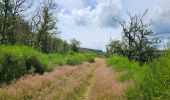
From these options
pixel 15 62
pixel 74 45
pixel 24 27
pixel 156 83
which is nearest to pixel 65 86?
pixel 15 62

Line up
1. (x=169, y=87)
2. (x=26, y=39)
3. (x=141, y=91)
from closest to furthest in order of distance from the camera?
(x=169, y=87) < (x=141, y=91) < (x=26, y=39)

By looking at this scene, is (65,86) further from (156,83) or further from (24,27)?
(24,27)

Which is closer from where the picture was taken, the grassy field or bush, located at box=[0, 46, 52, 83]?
the grassy field

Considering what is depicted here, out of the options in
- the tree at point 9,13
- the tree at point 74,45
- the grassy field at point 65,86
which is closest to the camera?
the grassy field at point 65,86

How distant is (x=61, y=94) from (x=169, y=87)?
24.8 feet

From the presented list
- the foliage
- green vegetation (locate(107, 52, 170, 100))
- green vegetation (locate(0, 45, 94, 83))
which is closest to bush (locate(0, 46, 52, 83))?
green vegetation (locate(0, 45, 94, 83))

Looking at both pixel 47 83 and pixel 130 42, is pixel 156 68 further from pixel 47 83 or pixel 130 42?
pixel 130 42

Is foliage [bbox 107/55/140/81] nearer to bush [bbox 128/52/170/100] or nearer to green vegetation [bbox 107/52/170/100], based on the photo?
green vegetation [bbox 107/52/170/100]

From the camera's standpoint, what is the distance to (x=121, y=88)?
1697 centimetres

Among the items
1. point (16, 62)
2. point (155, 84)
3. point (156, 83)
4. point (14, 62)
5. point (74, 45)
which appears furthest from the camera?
point (74, 45)

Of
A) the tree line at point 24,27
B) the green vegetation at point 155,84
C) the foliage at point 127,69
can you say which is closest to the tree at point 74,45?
the tree line at point 24,27

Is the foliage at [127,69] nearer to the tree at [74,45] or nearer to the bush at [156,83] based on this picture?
the bush at [156,83]

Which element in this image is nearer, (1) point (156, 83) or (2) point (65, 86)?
(1) point (156, 83)

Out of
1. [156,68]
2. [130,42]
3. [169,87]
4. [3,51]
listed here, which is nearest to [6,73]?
[3,51]
